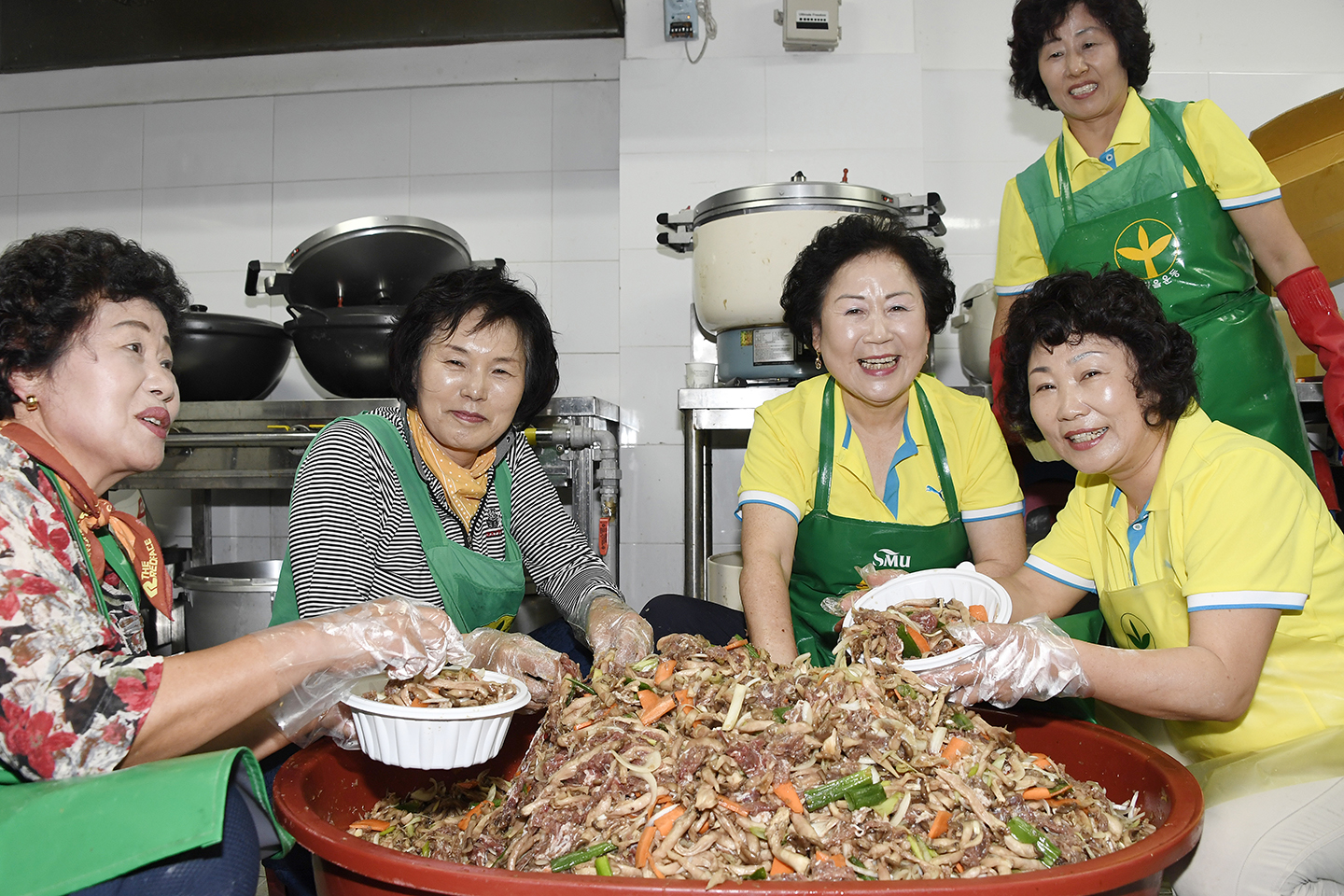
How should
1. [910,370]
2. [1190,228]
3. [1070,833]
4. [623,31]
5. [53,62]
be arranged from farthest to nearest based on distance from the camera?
[53,62] → [623,31] → [1190,228] → [910,370] → [1070,833]

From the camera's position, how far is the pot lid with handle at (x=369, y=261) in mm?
2834

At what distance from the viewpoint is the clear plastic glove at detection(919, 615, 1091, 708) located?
1.28 m

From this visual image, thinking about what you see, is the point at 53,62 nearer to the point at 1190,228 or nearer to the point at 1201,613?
the point at 1190,228

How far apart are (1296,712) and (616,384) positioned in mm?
2635

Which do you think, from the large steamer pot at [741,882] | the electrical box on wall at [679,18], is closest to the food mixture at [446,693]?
the large steamer pot at [741,882]

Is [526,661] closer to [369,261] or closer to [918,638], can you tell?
[918,638]

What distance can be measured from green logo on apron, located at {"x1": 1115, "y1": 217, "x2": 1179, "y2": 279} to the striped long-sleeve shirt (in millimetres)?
1429

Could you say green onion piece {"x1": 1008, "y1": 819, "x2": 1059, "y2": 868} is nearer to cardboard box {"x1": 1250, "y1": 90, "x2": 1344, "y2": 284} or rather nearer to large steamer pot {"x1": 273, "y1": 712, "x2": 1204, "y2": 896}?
large steamer pot {"x1": 273, "y1": 712, "x2": 1204, "y2": 896}

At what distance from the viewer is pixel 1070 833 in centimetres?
112

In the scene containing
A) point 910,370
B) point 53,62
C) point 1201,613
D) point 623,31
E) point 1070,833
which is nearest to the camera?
point 1070,833

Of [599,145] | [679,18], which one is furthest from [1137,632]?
[599,145]

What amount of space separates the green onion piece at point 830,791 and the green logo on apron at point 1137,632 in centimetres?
70

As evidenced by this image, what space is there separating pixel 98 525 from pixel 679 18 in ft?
9.26

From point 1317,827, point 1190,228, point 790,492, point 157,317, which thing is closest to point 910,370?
point 790,492
